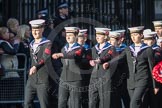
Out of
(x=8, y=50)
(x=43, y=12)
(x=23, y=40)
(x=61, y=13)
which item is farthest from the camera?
(x=43, y=12)

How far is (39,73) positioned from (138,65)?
5.84 feet

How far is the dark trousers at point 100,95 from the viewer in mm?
14789

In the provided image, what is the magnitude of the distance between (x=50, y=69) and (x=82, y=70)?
2.02 feet

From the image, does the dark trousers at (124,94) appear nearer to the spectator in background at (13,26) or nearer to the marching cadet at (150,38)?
the marching cadet at (150,38)

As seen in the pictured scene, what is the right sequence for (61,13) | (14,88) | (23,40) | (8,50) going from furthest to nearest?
A: (61,13) → (23,40) → (14,88) → (8,50)

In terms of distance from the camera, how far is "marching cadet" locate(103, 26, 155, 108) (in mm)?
14672

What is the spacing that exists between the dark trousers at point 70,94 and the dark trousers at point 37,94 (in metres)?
0.25

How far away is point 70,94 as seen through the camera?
48.5 feet

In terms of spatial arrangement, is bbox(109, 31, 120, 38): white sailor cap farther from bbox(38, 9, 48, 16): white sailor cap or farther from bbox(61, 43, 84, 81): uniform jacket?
bbox(38, 9, 48, 16): white sailor cap

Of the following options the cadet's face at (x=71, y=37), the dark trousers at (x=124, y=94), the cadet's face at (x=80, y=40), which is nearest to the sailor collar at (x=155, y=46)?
the dark trousers at (x=124, y=94)

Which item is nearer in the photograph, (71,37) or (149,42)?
(71,37)

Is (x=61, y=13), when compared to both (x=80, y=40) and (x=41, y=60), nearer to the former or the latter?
(x=80, y=40)

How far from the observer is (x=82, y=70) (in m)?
14.9

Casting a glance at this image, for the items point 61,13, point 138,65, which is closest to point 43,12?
point 61,13
